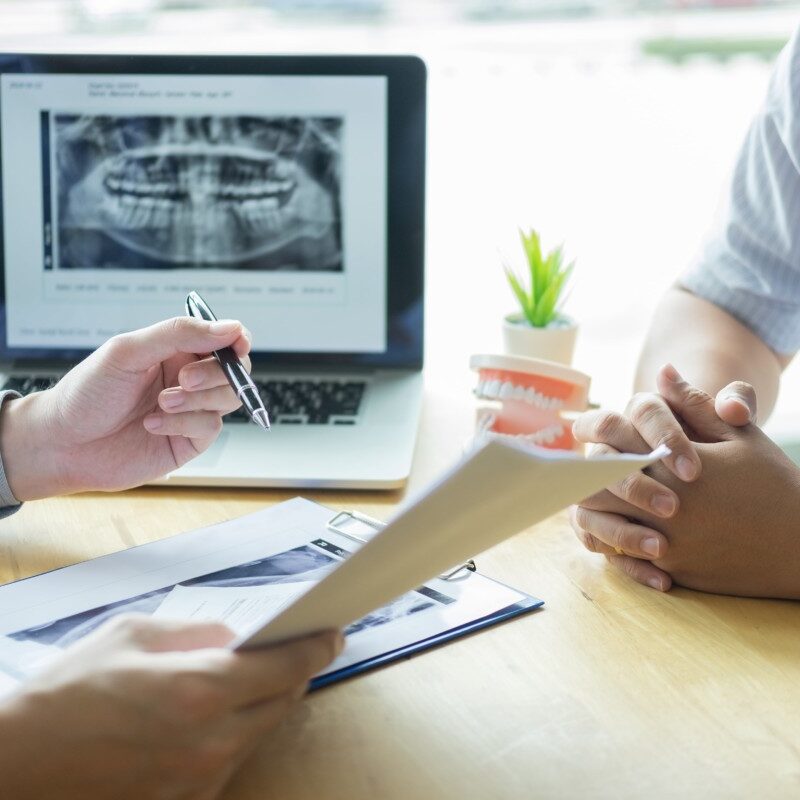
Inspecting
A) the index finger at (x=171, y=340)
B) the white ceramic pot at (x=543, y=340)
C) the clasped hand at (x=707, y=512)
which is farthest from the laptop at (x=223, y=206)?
the clasped hand at (x=707, y=512)

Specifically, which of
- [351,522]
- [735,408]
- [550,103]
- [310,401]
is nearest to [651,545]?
[735,408]

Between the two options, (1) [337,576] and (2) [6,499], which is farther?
(2) [6,499]

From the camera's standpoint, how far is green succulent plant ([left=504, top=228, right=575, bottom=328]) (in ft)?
3.70

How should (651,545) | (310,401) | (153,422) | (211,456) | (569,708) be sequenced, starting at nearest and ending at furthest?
1. (569,708)
2. (651,545)
3. (153,422)
4. (211,456)
5. (310,401)

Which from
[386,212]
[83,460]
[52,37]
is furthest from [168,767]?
[52,37]

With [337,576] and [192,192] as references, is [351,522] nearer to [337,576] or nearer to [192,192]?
[337,576]

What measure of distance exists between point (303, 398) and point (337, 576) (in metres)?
0.63

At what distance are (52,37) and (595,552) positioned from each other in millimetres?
2234

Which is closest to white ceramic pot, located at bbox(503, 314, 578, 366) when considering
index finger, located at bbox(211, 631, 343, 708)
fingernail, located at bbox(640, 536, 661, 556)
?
fingernail, located at bbox(640, 536, 661, 556)

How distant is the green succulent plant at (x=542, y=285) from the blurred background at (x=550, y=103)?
3.48 feet

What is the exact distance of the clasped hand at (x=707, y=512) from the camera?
70 centimetres

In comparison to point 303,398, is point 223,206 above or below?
above

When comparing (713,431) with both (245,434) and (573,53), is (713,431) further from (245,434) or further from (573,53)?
(573,53)

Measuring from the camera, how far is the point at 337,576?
0.45 meters
